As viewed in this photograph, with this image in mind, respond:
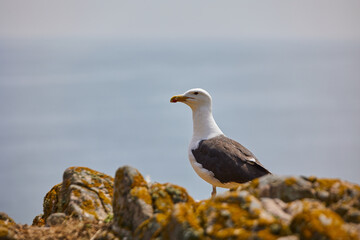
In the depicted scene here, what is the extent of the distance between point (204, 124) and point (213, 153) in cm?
162

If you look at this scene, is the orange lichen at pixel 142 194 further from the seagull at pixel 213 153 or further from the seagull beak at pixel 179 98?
the seagull beak at pixel 179 98

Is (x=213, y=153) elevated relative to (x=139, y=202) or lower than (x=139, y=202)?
elevated

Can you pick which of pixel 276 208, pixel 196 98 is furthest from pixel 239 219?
pixel 196 98

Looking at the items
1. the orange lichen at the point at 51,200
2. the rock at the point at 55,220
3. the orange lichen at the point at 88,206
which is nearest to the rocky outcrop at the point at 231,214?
the rock at the point at 55,220

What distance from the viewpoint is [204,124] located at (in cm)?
1582

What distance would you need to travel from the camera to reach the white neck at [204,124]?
1565 centimetres

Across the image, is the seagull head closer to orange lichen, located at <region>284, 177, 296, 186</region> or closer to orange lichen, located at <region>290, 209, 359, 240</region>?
orange lichen, located at <region>284, 177, 296, 186</region>

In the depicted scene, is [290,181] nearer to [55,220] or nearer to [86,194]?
[55,220]

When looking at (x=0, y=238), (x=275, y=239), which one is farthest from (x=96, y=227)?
(x=275, y=239)

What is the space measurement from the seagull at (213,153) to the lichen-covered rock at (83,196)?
3.71 meters

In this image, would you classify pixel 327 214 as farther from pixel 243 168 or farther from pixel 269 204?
pixel 243 168

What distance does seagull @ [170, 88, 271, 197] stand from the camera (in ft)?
45.8

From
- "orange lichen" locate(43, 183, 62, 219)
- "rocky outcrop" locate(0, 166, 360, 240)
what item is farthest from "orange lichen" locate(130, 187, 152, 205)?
"orange lichen" locate(43, 183, 62, 219)

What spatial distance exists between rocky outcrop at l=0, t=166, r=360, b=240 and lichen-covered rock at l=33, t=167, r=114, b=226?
46cm
